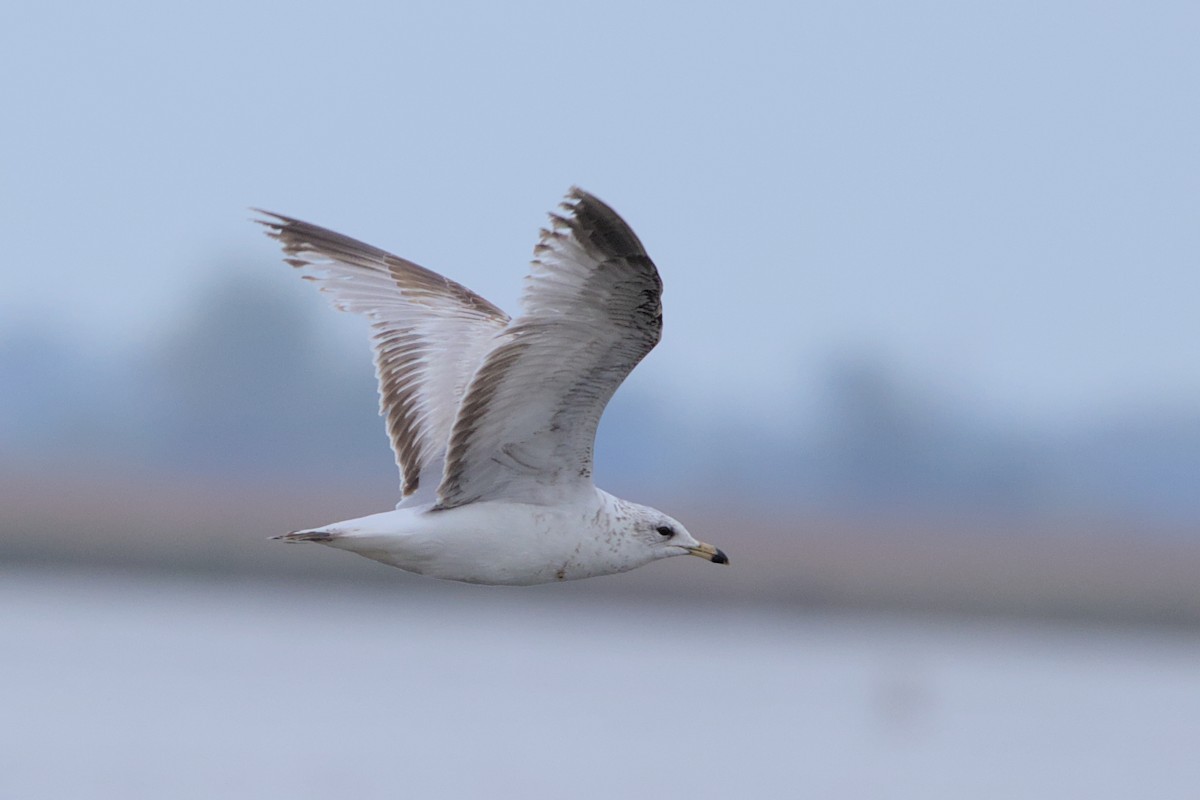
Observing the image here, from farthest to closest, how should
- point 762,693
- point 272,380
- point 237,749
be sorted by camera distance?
point 272,380, point 762,693, point 237,749

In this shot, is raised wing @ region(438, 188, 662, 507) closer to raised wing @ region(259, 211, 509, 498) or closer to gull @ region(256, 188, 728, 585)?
gull @ region(256, 188, 728, 585)

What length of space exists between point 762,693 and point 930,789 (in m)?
3.24

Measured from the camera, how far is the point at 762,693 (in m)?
25.5

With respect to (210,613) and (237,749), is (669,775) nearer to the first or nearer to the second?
(237,749)

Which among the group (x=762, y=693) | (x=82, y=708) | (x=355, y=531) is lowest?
(x=82, y=708)

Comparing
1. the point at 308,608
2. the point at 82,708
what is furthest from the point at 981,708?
the point at 82,708

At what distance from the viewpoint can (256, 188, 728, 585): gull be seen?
7.12 metres

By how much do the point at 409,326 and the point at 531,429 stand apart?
1691mm

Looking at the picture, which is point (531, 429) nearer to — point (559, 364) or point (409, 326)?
point (559, 364)

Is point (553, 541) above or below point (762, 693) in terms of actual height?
above

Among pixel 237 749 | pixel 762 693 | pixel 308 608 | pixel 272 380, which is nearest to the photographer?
pixel 237 749

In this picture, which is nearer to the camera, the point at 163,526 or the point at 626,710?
the point at 626,710

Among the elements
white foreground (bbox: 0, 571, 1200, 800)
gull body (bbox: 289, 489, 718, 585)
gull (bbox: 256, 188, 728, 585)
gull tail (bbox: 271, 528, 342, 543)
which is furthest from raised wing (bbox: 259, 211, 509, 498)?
white foreground (bbox: 0, 571, 1200, 800)

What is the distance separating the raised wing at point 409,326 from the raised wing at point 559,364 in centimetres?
70
